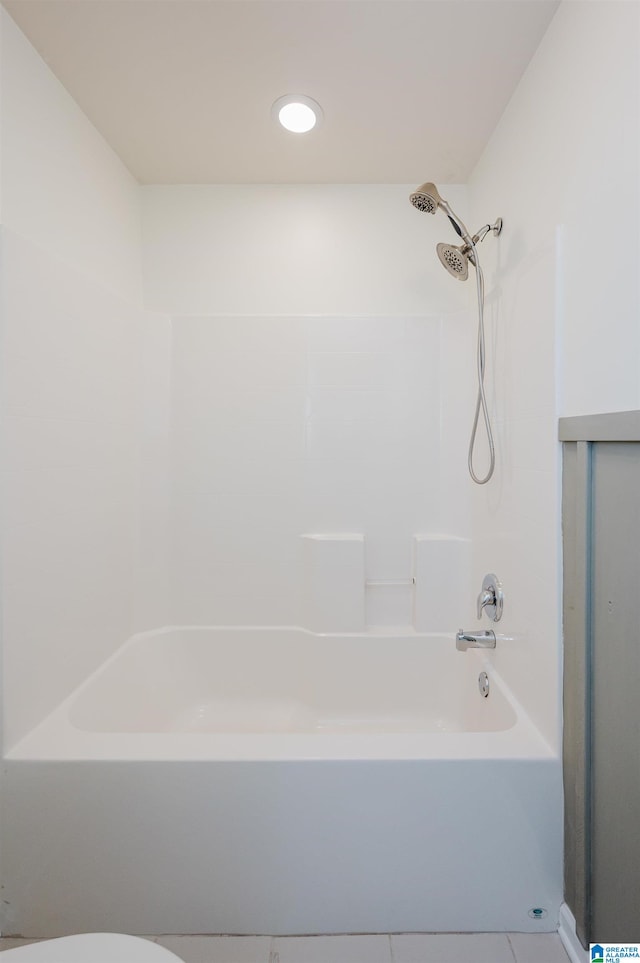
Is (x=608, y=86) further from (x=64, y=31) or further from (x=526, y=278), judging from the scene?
(x=64, y=31)

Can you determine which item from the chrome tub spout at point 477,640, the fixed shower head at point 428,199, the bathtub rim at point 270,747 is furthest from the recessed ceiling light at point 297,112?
the bathtub rim at point 270,747

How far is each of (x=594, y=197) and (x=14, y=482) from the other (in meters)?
1.61

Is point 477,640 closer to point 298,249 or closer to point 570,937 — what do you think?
point 570,937

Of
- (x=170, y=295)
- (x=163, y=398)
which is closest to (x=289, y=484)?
(x=163, y=398)

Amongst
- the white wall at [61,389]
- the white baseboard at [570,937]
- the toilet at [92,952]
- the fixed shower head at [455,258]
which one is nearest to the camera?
the toilet at [92,952]

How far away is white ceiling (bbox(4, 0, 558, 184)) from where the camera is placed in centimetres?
133

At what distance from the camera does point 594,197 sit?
1.16 meters

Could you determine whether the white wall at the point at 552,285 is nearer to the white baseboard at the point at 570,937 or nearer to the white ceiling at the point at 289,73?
the white ceiling at the point at 289,73

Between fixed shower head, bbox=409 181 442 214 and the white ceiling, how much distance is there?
0.94 feet

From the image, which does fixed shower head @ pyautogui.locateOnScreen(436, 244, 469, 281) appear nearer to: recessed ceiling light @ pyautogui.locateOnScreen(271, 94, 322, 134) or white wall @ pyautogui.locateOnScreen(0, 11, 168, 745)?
recessed ceiling light @ pyautogui.locateOnScreen(271, 94, 322, 134)

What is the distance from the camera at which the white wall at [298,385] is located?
7.22 feet

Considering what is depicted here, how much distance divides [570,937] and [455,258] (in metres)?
2.07

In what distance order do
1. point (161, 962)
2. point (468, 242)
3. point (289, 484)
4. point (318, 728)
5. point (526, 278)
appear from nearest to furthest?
point (161, 962), point (526, 278), point (468, 242), point (318, 728), point (289, 484)

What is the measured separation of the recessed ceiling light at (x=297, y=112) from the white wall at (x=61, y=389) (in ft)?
2.24
